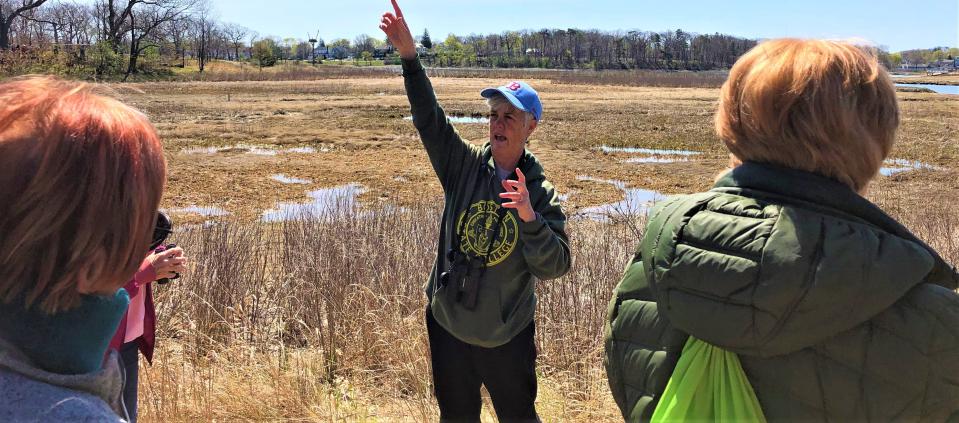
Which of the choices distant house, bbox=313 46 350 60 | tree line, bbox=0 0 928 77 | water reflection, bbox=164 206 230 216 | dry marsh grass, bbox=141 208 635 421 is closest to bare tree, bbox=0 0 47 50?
tree line, bbox=0 0 928 77

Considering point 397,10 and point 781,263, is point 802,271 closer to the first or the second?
point 781,263

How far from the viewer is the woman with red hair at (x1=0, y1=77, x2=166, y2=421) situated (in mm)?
941

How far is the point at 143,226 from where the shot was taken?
106cm

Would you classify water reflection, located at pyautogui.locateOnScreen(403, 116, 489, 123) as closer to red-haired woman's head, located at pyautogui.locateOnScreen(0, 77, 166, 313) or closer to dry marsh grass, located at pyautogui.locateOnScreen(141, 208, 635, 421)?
dry marsh grass, located at pyautogui.locateOnScreen(141, 208, 635, 421)

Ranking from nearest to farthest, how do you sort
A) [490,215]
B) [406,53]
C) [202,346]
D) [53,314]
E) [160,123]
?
[53,314]
[490,215]
[406,53]
[202,346]
[160,123]

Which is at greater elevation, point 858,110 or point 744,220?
point 858,110

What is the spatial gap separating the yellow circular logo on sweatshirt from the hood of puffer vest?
3.20 ft

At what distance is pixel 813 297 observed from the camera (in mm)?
1233

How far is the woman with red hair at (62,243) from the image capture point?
94 centimetres

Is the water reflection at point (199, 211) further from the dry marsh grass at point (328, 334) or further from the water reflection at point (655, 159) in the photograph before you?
the water reflection at point (655, 159)

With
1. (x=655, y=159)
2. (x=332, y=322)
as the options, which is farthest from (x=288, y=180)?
(x=332, y=322)

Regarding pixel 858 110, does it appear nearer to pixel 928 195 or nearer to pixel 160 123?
pixel 928 195

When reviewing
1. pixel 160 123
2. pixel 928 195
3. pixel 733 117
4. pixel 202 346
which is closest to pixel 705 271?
→ pixel 733 117

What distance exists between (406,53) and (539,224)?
0.93m
